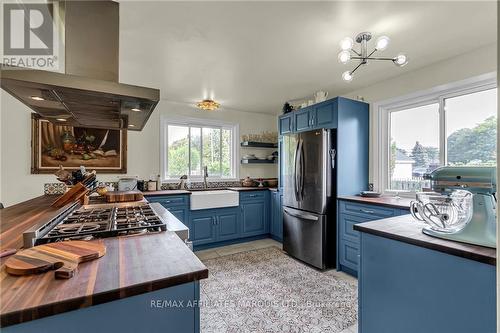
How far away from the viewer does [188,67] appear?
2600mm

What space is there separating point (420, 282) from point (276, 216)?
2.86m

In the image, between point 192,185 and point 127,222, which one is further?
point 192,185

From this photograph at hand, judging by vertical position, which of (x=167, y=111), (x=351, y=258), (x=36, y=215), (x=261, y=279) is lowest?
(x=261, y=279)

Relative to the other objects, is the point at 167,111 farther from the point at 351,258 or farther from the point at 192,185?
the point at 351,258

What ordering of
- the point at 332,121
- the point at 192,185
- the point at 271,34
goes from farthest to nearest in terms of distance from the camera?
the point at 192,185 < the point at 332,121 < the point at 271,34

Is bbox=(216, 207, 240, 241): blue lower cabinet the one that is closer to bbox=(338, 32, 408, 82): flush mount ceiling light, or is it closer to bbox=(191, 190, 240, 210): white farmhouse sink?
bbox=(191, 190, 240, 210): white farmhouse sink

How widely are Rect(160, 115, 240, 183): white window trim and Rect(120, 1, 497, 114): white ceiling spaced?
36.8 inches

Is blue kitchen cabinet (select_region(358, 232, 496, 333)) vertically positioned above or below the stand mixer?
below

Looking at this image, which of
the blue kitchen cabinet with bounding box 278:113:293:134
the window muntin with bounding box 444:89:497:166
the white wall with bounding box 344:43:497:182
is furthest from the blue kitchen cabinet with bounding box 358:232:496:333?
the blue kitchen cabinet with bounding box 278:113:293:134

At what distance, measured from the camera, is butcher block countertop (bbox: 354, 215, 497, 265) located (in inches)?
38.6

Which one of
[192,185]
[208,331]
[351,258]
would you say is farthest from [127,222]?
[192,185]

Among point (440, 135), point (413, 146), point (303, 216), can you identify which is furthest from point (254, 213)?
point (440, 135)

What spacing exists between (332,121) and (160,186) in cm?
280

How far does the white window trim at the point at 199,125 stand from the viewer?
386cm
